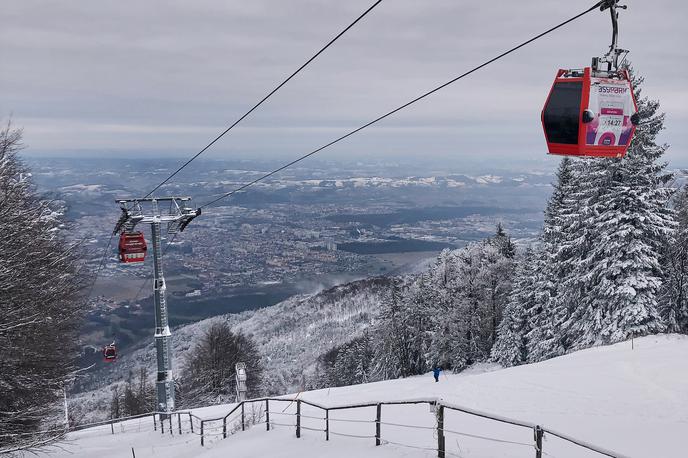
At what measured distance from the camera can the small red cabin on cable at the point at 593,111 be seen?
7.32 meters

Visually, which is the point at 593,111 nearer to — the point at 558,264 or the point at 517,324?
the point at 558,264

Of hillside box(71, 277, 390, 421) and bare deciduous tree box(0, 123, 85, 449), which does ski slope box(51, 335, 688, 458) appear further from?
hillside box(71, 277, 390, 421)

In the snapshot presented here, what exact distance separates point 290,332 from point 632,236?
344ft

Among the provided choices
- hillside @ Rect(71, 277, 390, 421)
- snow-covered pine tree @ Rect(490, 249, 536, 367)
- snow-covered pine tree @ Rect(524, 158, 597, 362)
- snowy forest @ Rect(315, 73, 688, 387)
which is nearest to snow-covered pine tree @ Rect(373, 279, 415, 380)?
snowy forest @ Rect(315, 73, 688, 387)

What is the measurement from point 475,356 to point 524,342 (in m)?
5.55

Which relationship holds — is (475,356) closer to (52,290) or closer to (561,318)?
(561,318)

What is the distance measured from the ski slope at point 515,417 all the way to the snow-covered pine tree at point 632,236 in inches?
61.3

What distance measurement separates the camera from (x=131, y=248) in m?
19.7

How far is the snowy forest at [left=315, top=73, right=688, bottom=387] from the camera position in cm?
2394

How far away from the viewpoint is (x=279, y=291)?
16150 cm

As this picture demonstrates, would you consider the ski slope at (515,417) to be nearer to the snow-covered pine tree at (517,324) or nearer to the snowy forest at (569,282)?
the snowy forest at (569,282)

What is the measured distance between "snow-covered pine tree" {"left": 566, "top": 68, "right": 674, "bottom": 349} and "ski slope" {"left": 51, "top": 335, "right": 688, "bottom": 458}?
5.11 ft

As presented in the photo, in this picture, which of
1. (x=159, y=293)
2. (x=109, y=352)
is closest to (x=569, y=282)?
(x=159, y=293)

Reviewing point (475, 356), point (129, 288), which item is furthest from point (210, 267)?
point (475, 356)
